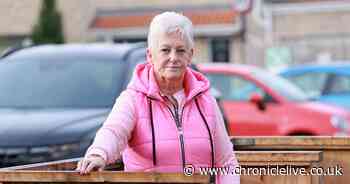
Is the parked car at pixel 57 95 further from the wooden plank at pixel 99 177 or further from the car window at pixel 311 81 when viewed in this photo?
the car window at pixel 311 81

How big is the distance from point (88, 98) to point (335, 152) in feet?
11.9

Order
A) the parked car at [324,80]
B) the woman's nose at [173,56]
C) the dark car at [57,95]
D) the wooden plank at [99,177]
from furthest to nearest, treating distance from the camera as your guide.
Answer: the parked car at [324,80]
the dark car at [57,95]
the woman's nose at [173,56]
the wooden plank at [99,177]

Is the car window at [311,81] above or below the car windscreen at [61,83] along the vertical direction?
above

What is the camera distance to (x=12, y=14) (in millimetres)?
45062

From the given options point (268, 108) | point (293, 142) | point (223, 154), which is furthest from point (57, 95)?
point (268, 108)

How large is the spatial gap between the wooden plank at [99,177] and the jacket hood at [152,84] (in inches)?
23.1

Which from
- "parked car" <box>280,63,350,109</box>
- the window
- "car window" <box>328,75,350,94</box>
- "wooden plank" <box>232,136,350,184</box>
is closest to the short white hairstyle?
"wooden plank" <box>232,136,350,184</box>

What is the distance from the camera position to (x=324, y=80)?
17.4 m

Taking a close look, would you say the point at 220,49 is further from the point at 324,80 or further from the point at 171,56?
the point at 171,56

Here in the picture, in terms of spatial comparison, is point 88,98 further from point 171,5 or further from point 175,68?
point 171,5

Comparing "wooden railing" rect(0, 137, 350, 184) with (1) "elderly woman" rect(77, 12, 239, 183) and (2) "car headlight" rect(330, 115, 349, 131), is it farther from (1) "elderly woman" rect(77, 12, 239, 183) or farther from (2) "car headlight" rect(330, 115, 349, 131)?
(2) "car headlight" rect(330, 115, 349, 131)

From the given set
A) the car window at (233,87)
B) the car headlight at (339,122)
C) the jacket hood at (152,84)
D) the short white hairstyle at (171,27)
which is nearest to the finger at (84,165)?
the jacket hood at (152,84)

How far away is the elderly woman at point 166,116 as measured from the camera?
Answer: 4.37m

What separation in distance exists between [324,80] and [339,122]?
353 cm
